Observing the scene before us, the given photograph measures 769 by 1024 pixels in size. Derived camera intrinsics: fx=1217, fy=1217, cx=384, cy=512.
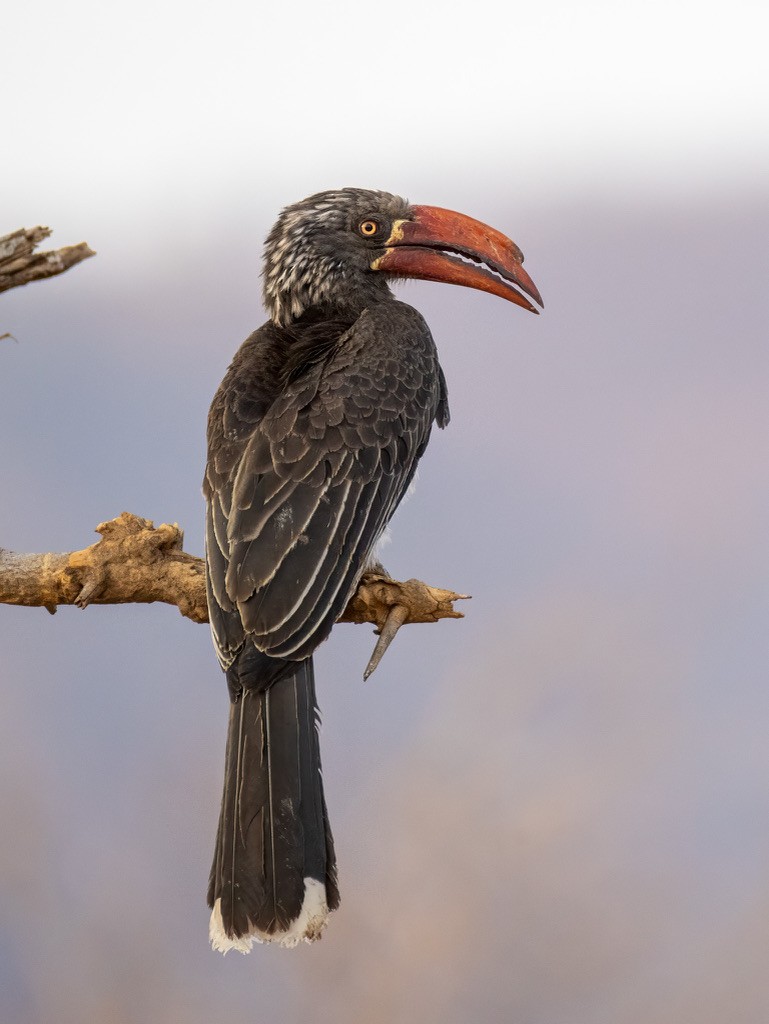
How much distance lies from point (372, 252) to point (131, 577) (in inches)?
63.7

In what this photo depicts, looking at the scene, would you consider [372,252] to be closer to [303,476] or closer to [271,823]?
[303,476]

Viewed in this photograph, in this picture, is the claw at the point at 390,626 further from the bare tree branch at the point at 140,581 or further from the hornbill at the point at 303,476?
the hornbill at the point at 303,476

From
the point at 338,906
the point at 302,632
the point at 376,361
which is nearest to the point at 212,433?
the point at 376,361

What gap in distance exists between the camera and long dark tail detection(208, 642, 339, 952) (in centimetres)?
338

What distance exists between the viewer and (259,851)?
3395 mm

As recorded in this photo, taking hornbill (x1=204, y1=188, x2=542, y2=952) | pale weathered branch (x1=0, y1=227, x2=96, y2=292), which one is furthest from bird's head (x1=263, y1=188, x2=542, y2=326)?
pale weathered branch (x1=0, y1=227, x2=96, y2=292)

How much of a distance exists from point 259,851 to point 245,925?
0.67ft

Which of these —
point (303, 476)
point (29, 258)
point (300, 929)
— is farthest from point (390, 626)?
point (29, 258)

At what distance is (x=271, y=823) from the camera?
134 inches

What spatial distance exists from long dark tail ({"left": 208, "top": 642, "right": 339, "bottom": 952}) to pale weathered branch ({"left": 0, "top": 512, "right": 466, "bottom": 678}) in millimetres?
520

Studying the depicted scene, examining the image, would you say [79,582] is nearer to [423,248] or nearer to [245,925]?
[245,925]

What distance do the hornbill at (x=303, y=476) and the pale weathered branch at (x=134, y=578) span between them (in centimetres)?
21

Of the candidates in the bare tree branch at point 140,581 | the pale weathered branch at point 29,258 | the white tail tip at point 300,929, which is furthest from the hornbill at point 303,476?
the pale weathered branch at point 29,258

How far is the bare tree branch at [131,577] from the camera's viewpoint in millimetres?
4000
